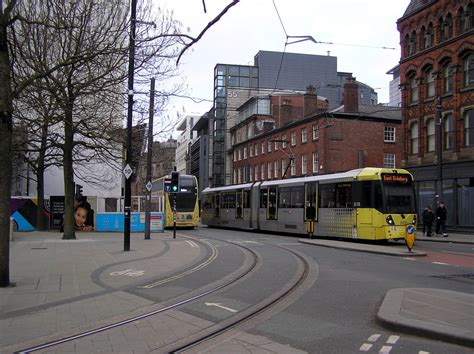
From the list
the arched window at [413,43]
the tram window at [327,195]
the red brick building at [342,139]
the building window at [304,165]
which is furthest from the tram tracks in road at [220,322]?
the building window at [304,165]

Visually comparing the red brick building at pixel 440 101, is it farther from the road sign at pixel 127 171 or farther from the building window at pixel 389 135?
the road sign at pixel 127 171

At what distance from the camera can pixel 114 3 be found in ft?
44.8

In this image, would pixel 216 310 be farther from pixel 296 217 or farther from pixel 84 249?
pixel 296 217

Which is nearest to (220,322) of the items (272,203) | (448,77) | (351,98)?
(272,203)

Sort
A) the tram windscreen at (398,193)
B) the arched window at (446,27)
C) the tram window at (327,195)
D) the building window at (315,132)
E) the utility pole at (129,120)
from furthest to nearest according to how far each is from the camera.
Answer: the building window at (315,132) < the arched window at (446,27) < the tram window at (327,195) < the tram windscreen at (398,193) < the utility pole at (129,120)

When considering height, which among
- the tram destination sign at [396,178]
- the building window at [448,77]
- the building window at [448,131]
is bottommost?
the tram destination sign at [396,178]

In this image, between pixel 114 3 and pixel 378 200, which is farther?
pixel 378 200

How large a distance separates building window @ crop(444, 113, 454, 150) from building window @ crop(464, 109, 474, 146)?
3.65 ft

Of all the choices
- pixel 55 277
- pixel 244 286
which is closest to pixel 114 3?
pixel 55 277

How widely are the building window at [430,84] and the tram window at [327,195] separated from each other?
1611 cm

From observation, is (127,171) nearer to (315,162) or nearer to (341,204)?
(341,204)

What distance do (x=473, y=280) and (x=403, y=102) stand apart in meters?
→ 28.6

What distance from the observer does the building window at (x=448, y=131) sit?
32219mm

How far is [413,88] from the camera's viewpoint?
3672cm
